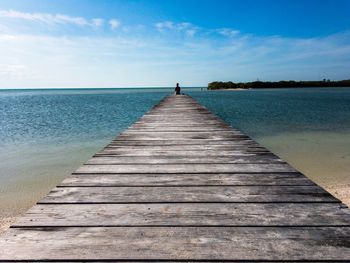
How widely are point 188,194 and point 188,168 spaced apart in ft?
2.36

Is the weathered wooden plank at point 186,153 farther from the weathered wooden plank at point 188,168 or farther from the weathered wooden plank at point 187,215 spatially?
the weathered wooden plank at point 187,215

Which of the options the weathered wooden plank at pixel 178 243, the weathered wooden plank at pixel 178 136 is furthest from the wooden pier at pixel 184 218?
the weathered wooden plank at pixel 178 136

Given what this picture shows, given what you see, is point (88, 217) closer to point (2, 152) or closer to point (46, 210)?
point (46, 210)

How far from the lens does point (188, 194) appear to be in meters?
2.19

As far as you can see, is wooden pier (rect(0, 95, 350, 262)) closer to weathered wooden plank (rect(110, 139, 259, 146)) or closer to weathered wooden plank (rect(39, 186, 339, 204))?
weathered wooden plank (rect(39, 186, 339, 204))

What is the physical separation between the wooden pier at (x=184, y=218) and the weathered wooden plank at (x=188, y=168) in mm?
10

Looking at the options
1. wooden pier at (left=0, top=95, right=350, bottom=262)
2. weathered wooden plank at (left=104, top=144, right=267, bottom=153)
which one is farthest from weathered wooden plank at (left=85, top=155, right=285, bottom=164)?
weathered wooden plank at (left=104, top=144, right=267, bottom=153)

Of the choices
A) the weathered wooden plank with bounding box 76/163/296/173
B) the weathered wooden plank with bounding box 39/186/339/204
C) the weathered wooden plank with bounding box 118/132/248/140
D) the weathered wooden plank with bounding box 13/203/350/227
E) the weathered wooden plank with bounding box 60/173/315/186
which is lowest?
the weathered wooden plank with bounding box 13/203/350/227

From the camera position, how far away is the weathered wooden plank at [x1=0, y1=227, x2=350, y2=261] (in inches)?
54.8

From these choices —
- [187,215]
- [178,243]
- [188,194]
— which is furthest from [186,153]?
[178,243]

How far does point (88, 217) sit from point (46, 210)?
0.33 metres

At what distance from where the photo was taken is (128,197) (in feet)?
7.02

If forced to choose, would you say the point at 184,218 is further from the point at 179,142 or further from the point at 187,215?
the point at 179,142

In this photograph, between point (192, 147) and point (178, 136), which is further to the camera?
point (178, 136)
